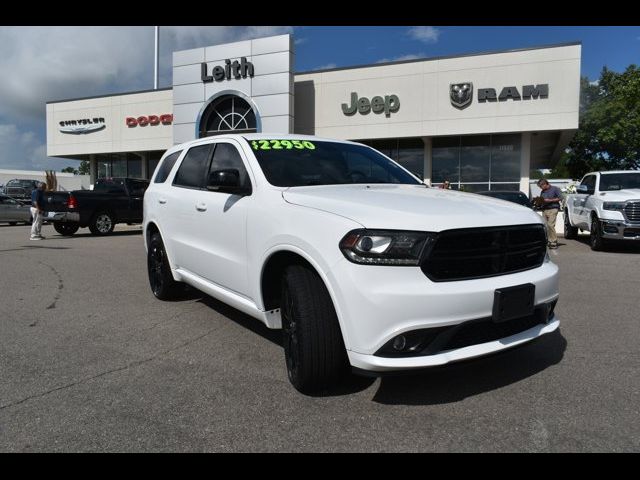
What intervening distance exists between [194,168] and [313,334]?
2.73 meters

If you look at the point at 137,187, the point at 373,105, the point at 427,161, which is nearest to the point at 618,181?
the point at 427,161

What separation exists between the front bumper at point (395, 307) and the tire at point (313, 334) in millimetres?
159

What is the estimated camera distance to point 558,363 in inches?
148

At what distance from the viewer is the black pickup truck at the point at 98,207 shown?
14469 mm

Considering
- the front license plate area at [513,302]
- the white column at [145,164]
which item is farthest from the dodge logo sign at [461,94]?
the front license plate area at [513,302]

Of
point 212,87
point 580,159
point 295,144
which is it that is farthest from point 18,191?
point 580,159

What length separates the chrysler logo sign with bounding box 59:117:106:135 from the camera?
3164 centimetres

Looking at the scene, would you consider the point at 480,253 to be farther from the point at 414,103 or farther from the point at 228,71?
the point at 228,71

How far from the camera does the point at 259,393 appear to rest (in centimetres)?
325

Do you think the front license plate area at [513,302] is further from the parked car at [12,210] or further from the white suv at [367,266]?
the parked car at [12,210]

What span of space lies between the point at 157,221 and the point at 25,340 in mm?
1815

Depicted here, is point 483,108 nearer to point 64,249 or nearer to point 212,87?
point 212,87

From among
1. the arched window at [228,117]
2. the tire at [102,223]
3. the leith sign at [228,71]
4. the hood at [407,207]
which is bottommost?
the tire at [102,223]

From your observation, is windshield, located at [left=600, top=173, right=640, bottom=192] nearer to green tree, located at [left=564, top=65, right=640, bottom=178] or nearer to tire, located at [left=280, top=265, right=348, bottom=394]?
tire, located at [left=280, top=265, right=348, bottom=394]
